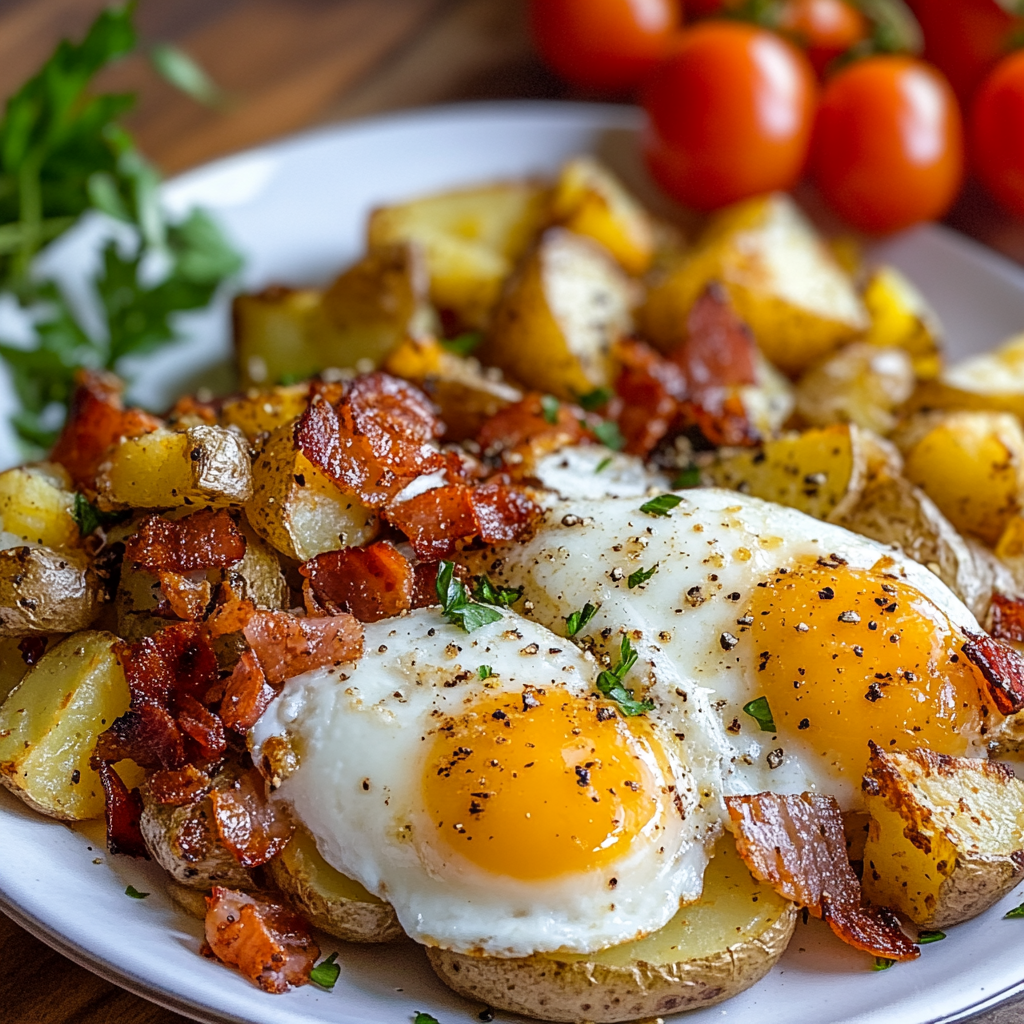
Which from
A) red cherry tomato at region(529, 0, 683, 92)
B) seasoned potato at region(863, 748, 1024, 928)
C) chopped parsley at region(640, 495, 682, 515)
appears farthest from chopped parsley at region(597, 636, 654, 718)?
Answer: red cherry tomato at region(529, 0, 683, 92)

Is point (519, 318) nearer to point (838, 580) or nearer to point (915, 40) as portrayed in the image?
point (838, 580)

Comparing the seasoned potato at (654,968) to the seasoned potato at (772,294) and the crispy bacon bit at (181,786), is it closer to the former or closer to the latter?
the crispy bacon bit at (181,786)

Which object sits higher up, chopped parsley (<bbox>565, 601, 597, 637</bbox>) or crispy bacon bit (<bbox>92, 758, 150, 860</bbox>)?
crispy bacon bit (<bbox>92, 758, 150, 860</bbox>)

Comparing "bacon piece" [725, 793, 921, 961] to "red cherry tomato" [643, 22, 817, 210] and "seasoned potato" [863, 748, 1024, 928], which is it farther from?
"red cherry tomato" [643, 22, 817, 210]

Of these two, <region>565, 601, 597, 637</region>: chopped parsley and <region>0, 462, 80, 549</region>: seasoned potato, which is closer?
<region>565, 601, 597, 637</region>: chopped parsley

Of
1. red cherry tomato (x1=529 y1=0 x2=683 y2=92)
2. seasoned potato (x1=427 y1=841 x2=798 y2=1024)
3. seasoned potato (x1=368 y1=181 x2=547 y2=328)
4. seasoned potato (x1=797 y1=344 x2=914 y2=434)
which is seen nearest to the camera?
seasoned potato (x1=427 y1=841 x2=798 y2=1024)
